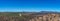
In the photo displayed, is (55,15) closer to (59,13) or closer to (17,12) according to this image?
(59,13)

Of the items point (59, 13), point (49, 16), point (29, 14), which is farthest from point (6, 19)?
point (59, 13)

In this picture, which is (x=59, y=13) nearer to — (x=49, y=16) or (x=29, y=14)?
(x=49, y=16)

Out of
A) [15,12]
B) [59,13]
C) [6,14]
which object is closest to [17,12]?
[15,12]

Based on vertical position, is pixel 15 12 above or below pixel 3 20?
above

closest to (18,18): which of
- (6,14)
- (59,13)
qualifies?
(6,14)

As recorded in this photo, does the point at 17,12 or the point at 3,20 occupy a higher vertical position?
the point at 17,12

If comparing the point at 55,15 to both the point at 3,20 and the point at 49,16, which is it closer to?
the point at 49,16

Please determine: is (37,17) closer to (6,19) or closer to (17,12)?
(17,12)
